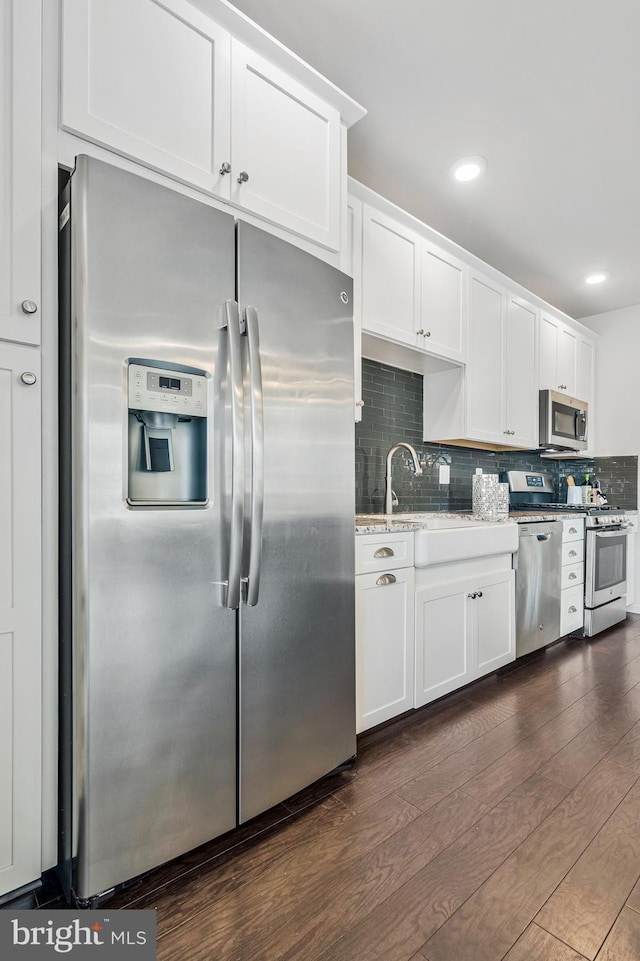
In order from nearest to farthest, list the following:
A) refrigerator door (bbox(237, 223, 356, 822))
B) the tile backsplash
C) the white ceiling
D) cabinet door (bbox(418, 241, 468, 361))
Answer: refrigerator door (bbox(237, 223, 356, 822)), the white ceiling, cabinet door (bbox(418, 241, 468, 361)), the tile backsplash

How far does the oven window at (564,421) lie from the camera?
4.04 metres

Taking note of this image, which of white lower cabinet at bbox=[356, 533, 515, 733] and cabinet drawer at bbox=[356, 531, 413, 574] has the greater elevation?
cabinet drawer at bbox=[356, 531, 413, 574]

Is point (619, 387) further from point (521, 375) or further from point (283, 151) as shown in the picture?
point (283, 151)

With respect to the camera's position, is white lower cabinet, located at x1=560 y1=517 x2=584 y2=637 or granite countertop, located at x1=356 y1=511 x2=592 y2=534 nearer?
granite countertop, located at x1=356 y1=511 x2=592 y2=534

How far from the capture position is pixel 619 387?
4602 mm

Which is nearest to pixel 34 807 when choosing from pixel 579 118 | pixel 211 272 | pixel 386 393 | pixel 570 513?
pixel 211 272

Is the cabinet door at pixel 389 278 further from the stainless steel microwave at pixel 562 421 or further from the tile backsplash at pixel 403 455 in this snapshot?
the stainless steel microwave at pixel 562 421

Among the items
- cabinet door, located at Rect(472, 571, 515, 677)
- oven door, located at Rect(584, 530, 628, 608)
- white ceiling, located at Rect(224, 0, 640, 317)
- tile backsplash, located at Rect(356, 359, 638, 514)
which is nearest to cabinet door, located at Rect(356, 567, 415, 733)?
cabinet door, located at Rect(472, 571, 515, 677)

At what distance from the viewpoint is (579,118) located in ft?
7.52

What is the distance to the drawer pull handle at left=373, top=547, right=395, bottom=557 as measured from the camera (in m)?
2.14

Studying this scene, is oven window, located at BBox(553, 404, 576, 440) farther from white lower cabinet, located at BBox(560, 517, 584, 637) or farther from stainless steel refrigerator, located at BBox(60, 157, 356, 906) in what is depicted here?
stainless steel refrigerator, located at BBox(60, 157, 356, 906)

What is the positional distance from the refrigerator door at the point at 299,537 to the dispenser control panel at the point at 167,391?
0.22 meters

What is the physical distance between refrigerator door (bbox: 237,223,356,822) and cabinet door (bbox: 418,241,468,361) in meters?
1.10

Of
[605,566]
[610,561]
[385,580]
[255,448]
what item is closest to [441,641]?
[385,580]
